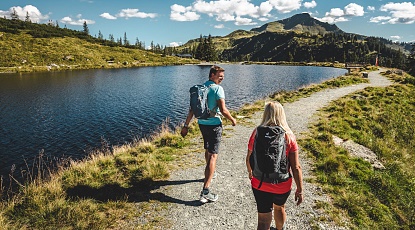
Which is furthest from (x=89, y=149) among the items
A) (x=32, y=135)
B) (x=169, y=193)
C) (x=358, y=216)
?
(x=358, y=216)

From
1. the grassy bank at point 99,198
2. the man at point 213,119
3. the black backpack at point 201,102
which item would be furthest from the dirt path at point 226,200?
the black backpack at point 201,102

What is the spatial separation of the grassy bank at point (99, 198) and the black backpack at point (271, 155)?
3171mm

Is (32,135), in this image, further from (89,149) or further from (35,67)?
(35,67)

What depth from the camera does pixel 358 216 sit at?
6.61 meters

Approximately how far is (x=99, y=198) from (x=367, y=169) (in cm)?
957

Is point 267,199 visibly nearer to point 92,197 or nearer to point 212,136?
point 212,136

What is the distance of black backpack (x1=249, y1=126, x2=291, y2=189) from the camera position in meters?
4.25

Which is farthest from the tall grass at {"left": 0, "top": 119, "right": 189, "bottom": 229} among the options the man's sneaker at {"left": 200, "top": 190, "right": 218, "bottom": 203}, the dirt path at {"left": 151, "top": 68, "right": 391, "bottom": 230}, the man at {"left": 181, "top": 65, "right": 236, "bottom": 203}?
the man at {"left": 181, "top": 65, "right": 236, "bottom": 203}

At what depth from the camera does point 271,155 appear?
14.0ft

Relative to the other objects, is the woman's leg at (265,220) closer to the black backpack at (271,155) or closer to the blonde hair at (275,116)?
the black backpack at (271,155)

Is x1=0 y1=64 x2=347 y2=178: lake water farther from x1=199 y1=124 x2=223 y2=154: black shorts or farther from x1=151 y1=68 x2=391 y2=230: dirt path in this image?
x1=199 y1=124 x2=223 y2=154: black shorts

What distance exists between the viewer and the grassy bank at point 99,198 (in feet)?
20.0

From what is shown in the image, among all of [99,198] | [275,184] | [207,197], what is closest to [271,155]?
[275,184]

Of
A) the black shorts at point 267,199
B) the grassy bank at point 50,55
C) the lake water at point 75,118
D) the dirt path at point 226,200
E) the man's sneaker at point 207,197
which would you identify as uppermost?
the grassy bank at point 50,55
